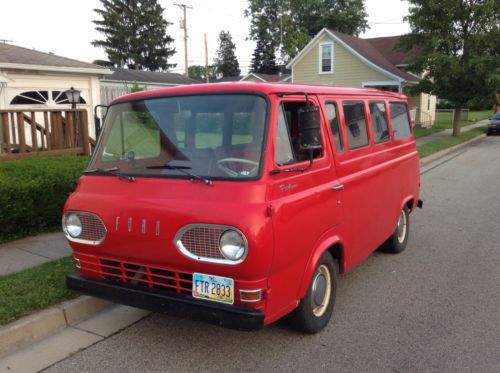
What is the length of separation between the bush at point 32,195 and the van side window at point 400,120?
13.9 feet

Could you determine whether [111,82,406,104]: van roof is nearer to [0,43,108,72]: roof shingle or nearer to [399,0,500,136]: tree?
[0,43,108,72]: roof shingle

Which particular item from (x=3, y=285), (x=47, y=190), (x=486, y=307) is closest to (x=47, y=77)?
(x=47, y=190)

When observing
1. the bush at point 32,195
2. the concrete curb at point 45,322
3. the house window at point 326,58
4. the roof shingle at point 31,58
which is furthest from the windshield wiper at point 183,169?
the house window at point 326,58

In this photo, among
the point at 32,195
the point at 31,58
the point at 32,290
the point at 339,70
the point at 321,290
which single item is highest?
the point at 339,70

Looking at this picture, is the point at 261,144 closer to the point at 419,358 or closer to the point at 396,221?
the point at 419,358

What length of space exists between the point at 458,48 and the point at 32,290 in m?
22.6

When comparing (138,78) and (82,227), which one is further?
(138,78)

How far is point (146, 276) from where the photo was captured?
3.53 meters

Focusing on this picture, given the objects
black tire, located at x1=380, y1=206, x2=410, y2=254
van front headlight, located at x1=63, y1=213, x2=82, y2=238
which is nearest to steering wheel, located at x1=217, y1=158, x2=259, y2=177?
van front headlight, located at x1=63, y1=213, x2=82, y2=238

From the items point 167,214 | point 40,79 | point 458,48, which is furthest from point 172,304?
point 458,48

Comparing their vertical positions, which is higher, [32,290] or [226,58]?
[226,58]

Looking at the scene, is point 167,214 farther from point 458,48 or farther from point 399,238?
point 458,48

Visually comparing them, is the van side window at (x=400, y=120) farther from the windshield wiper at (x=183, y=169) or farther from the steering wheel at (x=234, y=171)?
the windshield wiper at (x=183, y=169)

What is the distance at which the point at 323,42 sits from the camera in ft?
100
